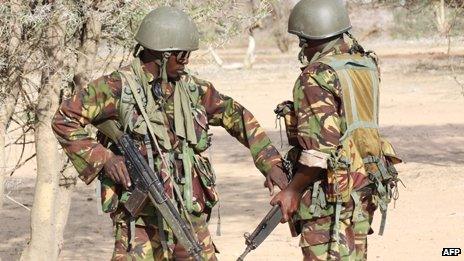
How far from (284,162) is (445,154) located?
33.4 feet

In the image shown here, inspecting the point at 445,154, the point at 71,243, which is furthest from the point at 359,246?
the point at 445,154

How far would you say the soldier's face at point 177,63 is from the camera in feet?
18.0

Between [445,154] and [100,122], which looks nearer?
[100,122]

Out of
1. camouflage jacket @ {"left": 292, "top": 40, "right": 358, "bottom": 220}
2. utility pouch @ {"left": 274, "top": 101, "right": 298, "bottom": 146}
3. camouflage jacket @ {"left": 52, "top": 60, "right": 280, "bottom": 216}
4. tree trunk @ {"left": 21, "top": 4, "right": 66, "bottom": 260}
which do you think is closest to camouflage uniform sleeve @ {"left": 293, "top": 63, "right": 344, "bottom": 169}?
camouflage jacket @ {"left": 292, "top": 40, "right": 358, "bottom": 220}

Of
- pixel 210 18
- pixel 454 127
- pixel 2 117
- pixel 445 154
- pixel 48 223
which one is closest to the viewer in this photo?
pixel 2 117

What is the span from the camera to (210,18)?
27.2 ft

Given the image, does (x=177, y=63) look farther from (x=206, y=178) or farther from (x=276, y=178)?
(x=276, y=178)

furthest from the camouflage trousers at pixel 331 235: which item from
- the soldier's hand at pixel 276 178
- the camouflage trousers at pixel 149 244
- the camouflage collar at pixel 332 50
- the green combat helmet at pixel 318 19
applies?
the green combat helmet at pixel 318 19

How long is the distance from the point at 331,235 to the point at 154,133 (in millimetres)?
933

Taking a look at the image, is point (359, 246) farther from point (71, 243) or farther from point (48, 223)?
point (71, 243)

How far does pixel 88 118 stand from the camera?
5484mm

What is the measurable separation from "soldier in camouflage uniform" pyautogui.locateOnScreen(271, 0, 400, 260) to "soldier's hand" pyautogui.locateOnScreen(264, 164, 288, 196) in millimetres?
96

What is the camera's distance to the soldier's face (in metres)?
5.49

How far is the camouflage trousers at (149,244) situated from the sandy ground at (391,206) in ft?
12.3
